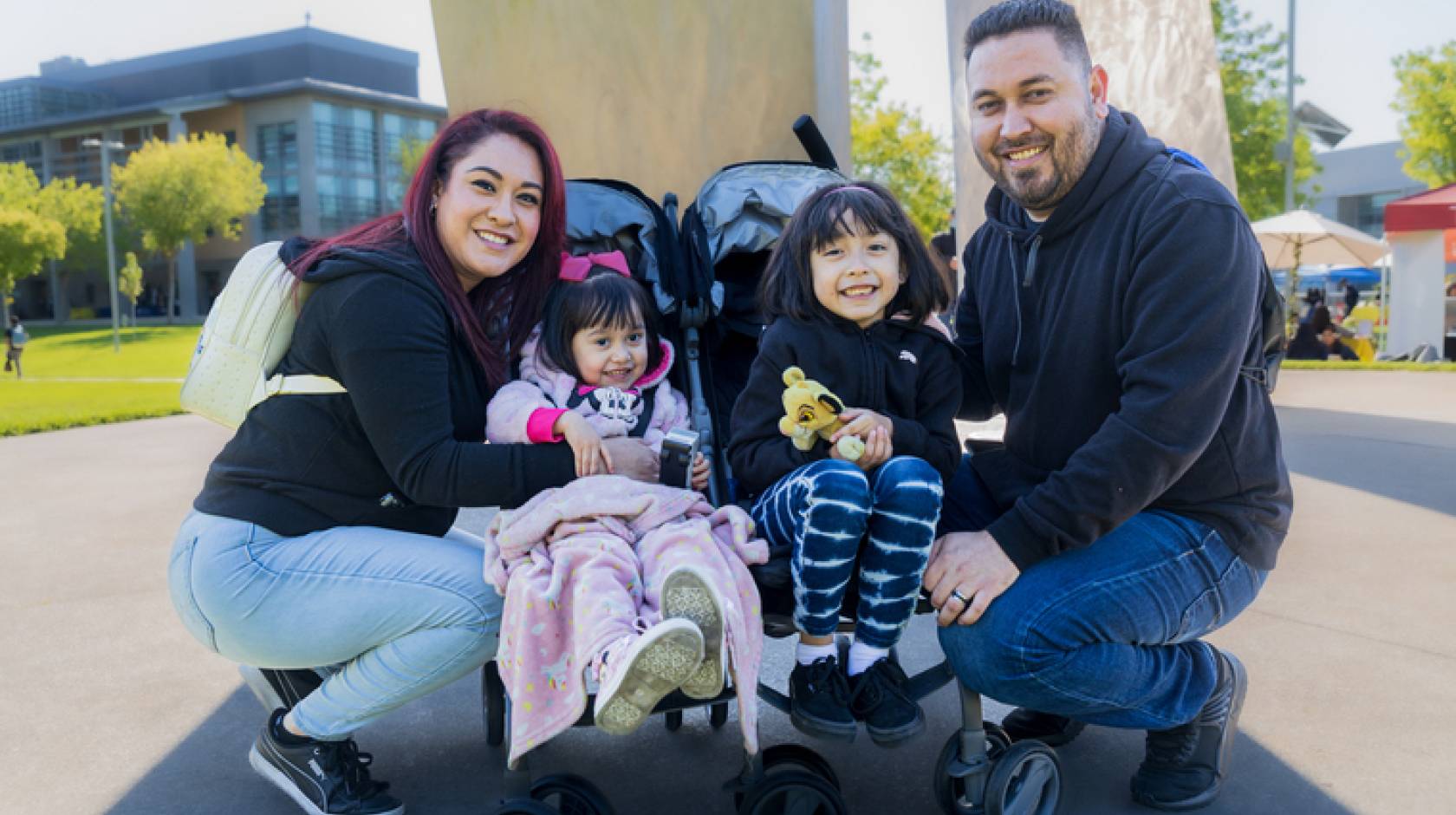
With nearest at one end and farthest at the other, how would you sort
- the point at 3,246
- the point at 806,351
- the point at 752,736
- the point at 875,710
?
1. the point at 752,736
2. the point at 875,710
3. the point at 806,351
4. the point at 3,246

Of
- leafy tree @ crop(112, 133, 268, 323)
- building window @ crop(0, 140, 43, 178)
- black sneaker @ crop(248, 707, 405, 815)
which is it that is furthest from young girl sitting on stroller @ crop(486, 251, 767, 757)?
building window @ crop(0, 140, 43, 178)

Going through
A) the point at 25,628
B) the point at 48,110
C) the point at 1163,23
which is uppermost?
the point at 48,110

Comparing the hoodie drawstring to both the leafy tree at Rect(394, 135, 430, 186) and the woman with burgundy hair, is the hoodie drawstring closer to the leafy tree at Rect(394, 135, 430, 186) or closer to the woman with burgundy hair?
the woman with burgundy hair

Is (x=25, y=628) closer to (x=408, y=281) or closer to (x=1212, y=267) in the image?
(x=408, y=281)

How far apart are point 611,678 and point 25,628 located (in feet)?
12.7

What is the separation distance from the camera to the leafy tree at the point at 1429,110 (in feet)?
87.2

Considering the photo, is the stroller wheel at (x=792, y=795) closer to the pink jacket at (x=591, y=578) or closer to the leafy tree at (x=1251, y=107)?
the pink jacket at (x=591, y=578)

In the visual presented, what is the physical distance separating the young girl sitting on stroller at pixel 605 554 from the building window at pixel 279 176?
60.5 m

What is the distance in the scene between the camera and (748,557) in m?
2.39

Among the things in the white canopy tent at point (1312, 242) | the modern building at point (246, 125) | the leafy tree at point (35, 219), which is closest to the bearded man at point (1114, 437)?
the white canopy tent at point (1312, 242)

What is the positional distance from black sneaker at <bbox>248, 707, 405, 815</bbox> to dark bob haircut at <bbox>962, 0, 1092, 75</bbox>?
240 centimetres

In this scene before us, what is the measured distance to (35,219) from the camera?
149 ft

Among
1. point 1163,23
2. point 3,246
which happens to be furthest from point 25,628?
point 3,246

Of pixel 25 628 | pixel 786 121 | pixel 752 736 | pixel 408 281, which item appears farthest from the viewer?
pixel 786 121
